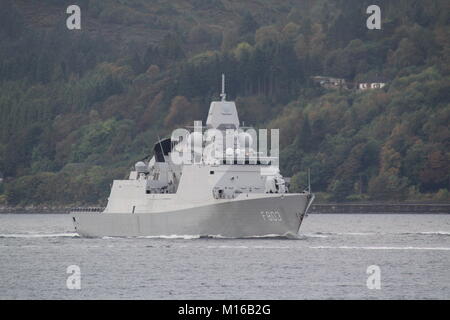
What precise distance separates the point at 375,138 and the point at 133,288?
109 metres

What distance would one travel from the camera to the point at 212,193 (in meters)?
64.6

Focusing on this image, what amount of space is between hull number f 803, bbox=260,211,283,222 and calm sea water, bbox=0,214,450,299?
1255mm

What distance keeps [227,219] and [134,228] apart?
893cm

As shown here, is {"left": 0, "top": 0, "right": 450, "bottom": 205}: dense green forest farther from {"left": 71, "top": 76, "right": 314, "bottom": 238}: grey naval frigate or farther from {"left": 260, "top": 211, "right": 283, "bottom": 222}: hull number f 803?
{"left": 260, "top": 211, "right": 283, "bottom": 222}: hull number f 803

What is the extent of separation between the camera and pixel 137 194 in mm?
70500

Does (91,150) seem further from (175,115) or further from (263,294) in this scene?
(263,294)

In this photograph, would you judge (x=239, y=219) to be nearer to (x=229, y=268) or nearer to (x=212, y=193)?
(x=212, y=193)

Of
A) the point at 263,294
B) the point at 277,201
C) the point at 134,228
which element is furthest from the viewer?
the point at 134,228

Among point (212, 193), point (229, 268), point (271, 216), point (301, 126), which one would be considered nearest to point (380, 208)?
point (301, 126)

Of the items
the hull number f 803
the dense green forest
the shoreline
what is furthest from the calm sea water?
the dense green forest

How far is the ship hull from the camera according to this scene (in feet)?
206

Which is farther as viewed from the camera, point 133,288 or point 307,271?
point 307,271
